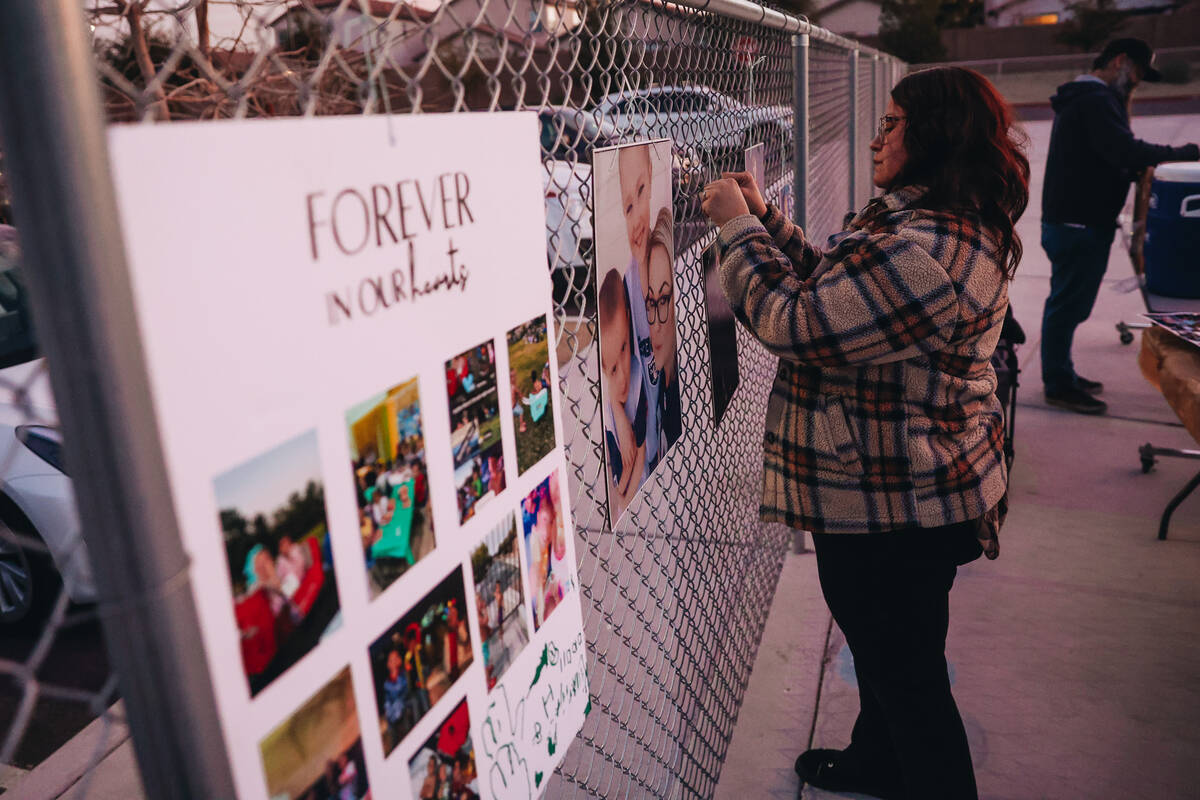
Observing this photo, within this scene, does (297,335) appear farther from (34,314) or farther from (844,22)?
(844,22)

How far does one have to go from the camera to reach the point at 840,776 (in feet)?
8.14

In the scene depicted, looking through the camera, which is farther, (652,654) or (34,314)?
(652,654)

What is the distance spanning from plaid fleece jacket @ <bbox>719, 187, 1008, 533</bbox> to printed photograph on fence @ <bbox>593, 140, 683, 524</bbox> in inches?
6.0

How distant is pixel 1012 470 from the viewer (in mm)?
4609

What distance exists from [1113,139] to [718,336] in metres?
3.63

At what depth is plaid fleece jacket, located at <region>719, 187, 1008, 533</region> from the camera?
166 cm

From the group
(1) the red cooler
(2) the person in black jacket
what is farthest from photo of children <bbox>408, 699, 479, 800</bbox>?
(2) the person in black jacket

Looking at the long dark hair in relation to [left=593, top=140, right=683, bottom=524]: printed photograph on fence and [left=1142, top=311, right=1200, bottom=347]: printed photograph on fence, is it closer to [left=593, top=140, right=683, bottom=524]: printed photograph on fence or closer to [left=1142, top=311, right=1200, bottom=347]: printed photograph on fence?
[left=593, top=140, right=683, bottom=524]: printed photograph on fence

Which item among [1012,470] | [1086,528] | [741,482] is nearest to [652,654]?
[741,482]

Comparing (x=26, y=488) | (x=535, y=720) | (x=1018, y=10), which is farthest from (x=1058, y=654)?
(x=1018, y=10)

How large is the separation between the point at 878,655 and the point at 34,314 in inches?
72.6

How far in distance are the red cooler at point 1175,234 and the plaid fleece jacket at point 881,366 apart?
2.53m

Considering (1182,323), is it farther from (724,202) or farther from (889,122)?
(724,202)

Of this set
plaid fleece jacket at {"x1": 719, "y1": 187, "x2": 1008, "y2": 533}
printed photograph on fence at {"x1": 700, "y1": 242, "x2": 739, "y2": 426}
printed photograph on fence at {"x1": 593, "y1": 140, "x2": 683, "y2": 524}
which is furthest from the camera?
printed photograph on fence at {"x1": 700, "y1": 242, "x2": 739, "y2": 426}
